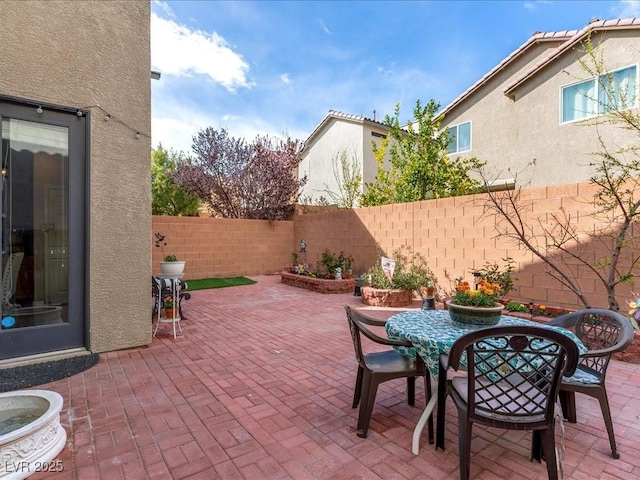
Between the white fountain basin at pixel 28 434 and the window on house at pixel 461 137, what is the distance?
604 inches

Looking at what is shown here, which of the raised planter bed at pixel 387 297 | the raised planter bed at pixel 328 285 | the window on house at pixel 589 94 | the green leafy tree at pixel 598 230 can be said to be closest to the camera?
the green leafy tree at pixel 598 230

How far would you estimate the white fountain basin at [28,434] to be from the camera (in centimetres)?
212

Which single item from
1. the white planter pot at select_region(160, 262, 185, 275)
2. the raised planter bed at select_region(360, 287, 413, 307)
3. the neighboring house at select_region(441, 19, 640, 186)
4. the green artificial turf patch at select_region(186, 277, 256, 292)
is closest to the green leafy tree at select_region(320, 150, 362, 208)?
the neighboring house at select_region(441, 19, 640, 186)

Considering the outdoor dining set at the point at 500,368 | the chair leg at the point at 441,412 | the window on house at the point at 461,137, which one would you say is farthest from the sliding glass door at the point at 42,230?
Result: the window on house at the point at 461,137

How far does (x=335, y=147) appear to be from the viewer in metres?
18.1

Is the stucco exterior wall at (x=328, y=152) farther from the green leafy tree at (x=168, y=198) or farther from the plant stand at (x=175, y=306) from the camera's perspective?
the plant stand at (x=175, y=306)

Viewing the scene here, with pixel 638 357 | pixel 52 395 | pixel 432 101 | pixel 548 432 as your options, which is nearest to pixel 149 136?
pixel 52 395

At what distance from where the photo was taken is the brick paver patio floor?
88.2 inches

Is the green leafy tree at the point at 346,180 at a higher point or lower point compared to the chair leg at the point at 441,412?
higher

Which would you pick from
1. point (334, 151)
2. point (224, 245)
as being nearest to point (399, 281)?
point (224, 245)

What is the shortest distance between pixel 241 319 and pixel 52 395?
146 inches

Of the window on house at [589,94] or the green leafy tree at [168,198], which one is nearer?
the window on house at [589,94]

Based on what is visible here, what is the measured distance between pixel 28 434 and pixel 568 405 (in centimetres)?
398

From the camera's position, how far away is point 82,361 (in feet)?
13.4
